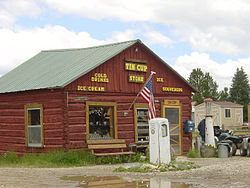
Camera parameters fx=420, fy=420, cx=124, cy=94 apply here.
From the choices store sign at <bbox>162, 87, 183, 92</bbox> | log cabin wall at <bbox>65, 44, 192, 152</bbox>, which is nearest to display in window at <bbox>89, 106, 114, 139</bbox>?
log cabin wall at <bbox>65, 44, 192, 152</bbox>

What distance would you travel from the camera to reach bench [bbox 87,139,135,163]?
16469mm

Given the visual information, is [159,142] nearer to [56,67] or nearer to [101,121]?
[101,121]

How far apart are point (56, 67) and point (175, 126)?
663cm

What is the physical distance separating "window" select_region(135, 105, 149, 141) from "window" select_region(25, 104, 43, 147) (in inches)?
173

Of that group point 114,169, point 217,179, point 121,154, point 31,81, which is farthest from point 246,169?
point 31,81

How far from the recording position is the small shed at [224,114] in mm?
52375

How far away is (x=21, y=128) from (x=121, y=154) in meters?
4.69

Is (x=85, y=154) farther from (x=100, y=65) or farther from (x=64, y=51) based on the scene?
(x=64, y=51)

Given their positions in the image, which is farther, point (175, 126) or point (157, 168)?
point (175, 126)

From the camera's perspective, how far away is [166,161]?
46.3 ft

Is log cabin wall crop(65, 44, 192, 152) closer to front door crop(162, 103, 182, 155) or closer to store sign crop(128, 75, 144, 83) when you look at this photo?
store sign crop(128, 75, 144, 83)

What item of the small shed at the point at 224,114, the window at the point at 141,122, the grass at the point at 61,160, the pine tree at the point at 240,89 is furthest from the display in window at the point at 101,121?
the pine tree at the point at 240,89

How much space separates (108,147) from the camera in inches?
672

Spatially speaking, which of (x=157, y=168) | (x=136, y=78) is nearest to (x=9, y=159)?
(x=136, y=78)
